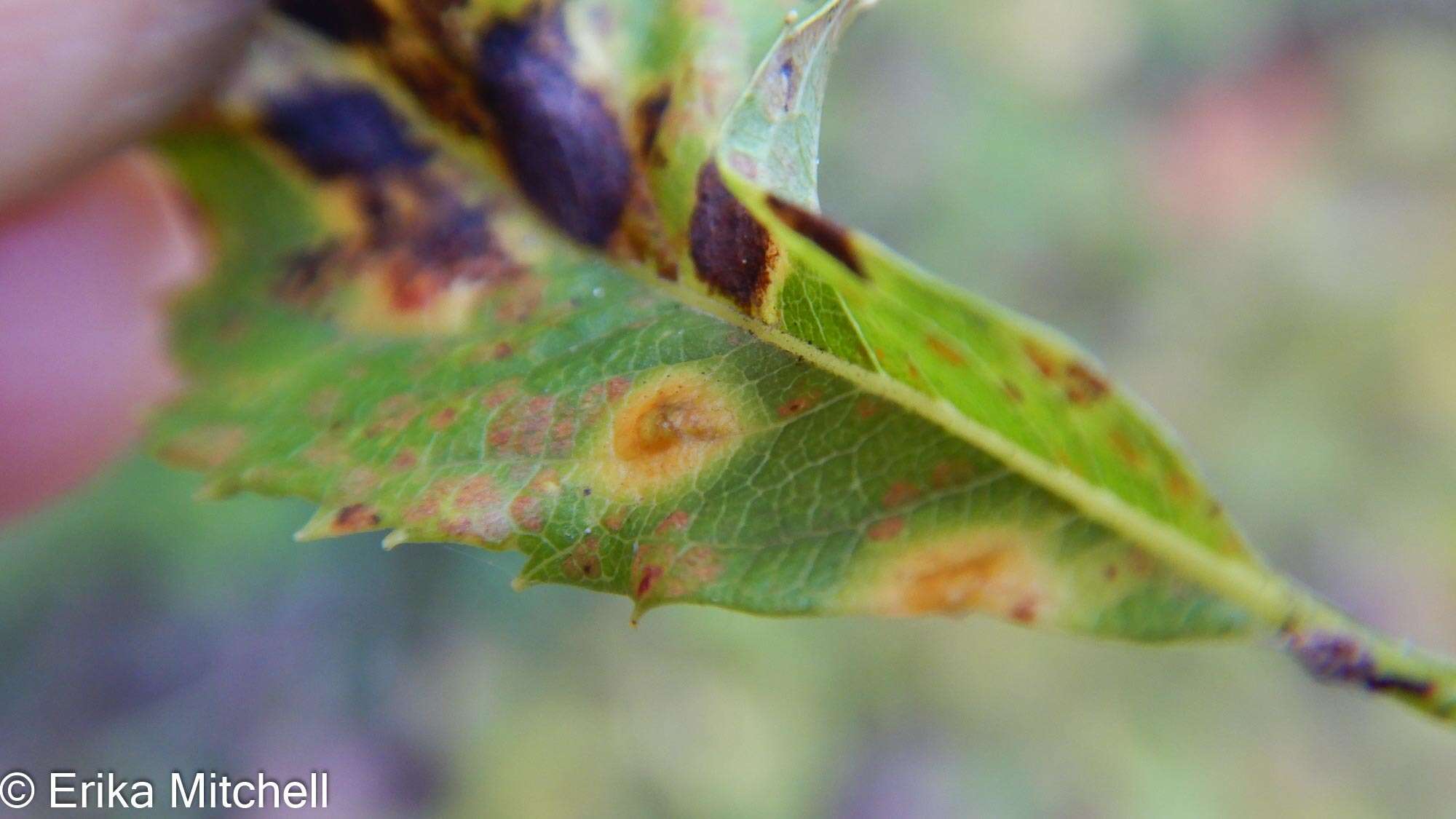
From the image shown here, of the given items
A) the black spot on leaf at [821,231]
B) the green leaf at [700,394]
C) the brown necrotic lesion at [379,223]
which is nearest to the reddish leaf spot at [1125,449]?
the green leaf at [700,394]

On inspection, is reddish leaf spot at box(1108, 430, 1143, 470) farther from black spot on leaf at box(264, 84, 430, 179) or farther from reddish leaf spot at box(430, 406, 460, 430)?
black spot on leaf at box(264, 84, 430, 179)

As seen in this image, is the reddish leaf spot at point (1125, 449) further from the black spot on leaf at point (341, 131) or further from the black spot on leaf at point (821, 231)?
the black spot on leaf at point (341, 131)

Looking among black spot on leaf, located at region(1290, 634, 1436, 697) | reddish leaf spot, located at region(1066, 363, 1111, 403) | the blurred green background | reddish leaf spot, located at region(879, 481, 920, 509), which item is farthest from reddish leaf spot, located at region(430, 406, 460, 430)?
the blurred green background

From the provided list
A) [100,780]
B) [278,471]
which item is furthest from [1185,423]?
[100,780]

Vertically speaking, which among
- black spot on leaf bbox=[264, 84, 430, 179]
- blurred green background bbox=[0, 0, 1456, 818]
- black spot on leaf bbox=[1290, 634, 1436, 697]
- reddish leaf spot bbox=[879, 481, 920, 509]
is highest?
black spot on leaf bbox=[264, 84, 430, 179]

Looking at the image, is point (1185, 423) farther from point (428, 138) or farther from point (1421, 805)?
point (428, 138)

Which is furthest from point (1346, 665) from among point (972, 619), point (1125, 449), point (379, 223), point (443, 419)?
point (972, 619)
